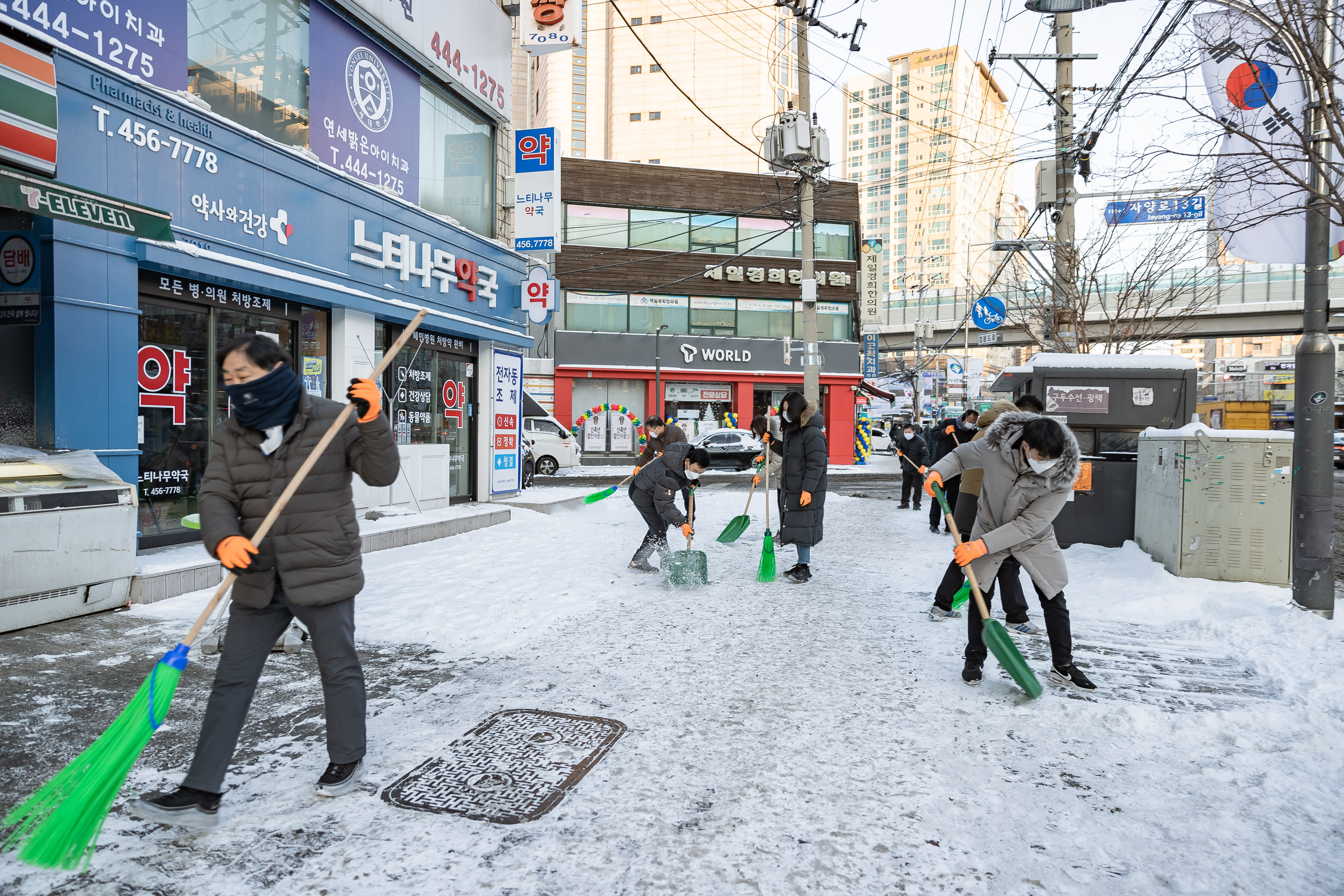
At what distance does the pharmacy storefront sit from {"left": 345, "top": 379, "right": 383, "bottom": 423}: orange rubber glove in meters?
29.4

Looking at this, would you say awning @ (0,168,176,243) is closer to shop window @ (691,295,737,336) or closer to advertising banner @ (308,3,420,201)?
advertising banner @ (308,3,420,201)

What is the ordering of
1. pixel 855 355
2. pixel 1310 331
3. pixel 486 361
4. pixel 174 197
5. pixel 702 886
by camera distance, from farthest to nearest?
pixel 855 355 < pixel 486 361 < pixel 174 197 < pixel 1310 331 < pixel 702 886

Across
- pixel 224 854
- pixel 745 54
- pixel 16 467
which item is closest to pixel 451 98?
pixel 16 467

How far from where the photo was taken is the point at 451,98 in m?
12.3

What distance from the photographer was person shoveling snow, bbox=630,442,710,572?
25.1ft

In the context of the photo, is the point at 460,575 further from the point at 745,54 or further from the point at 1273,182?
the point at 745,54

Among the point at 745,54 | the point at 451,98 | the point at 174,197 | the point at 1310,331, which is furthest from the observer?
the point at 745,54

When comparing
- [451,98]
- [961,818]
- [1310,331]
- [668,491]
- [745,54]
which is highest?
[745,54]

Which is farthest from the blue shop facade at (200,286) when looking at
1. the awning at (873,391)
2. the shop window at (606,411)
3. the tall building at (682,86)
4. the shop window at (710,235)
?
the tall building at (682,86)

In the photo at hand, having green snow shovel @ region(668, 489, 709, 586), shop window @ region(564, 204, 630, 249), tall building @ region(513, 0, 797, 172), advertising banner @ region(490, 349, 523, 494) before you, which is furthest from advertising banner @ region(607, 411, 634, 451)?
tall building @ region(513, 0, 797, 172)

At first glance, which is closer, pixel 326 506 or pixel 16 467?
pixel 326 506

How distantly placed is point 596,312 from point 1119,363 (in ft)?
83.0

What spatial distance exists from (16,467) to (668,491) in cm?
491

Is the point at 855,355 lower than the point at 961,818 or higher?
higher
